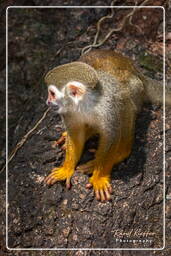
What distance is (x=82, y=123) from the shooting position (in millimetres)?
3754

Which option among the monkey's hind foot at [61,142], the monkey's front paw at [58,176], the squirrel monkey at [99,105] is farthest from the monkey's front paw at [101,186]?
the monkey's hind foot at [61,142]

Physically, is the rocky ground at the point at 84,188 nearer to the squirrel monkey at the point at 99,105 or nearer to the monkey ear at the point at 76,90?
the squirrel monkey at the point at 99,105

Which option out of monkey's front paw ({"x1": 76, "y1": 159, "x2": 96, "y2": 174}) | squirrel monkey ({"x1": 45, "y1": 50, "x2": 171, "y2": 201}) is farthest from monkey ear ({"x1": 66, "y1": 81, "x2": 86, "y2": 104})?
monkey's front paw ({"x1": 76, "y1": 159, "x2": 96, "y2": 174})

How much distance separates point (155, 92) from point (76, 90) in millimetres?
1031

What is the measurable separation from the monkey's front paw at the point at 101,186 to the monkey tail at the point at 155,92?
85 centimetres

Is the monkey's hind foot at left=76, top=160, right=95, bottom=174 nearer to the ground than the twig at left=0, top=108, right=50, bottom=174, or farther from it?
nearer to the ground

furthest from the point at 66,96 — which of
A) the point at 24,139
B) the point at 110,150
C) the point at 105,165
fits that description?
the point at 24,139

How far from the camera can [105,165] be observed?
3.88 metres

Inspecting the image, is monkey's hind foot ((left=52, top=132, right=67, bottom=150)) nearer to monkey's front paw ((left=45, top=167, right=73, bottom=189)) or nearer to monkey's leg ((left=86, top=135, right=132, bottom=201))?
monkey's front paw ((left=45, top=167, right=73, bottom=189))

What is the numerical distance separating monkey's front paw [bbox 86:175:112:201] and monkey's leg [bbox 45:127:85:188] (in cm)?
19

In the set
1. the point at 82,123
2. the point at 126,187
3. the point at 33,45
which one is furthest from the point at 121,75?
the point at 33,45

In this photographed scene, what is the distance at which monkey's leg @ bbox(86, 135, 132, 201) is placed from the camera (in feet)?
12.4

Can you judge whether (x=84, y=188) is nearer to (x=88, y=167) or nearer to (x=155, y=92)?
(x=88, y=167)

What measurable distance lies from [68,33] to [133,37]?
2.34ft
